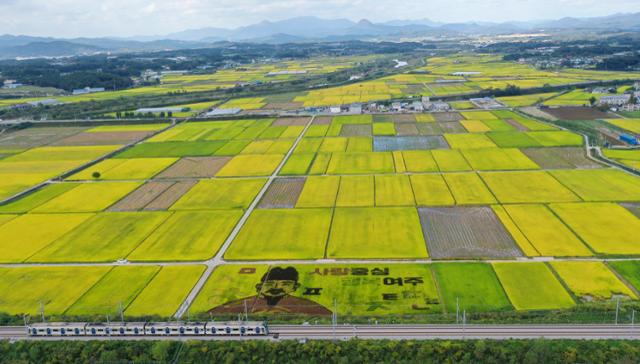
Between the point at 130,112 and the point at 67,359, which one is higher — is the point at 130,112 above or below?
above

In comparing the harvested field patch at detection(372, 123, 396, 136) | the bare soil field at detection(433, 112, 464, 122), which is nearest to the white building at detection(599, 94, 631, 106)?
the bare soil field at detection(433, 112, 464, 122)

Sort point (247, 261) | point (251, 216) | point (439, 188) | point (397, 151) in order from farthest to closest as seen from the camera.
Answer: point (397, 151)
point (439, 188)
point (251, 216)
point (247, 261)

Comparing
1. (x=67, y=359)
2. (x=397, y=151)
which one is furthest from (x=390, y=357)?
(x=397, y=151)

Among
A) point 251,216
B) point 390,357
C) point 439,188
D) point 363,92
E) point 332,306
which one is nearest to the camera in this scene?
point 390,357

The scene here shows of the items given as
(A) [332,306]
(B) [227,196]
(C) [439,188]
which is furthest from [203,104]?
→ (A) [332,306]

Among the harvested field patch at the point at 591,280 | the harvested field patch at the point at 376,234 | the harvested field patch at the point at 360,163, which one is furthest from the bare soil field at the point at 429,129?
the harvested field patch at the point at 591,280

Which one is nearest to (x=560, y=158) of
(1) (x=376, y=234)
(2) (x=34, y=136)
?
(1) (x=376, y=234)

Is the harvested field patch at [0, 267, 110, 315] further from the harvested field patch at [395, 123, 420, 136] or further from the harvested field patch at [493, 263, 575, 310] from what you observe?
the harvested field patch at [395, 123, 420, 136]

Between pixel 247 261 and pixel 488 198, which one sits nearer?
A: pixel 247 261

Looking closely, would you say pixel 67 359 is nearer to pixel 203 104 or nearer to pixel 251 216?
pixel 251 216
